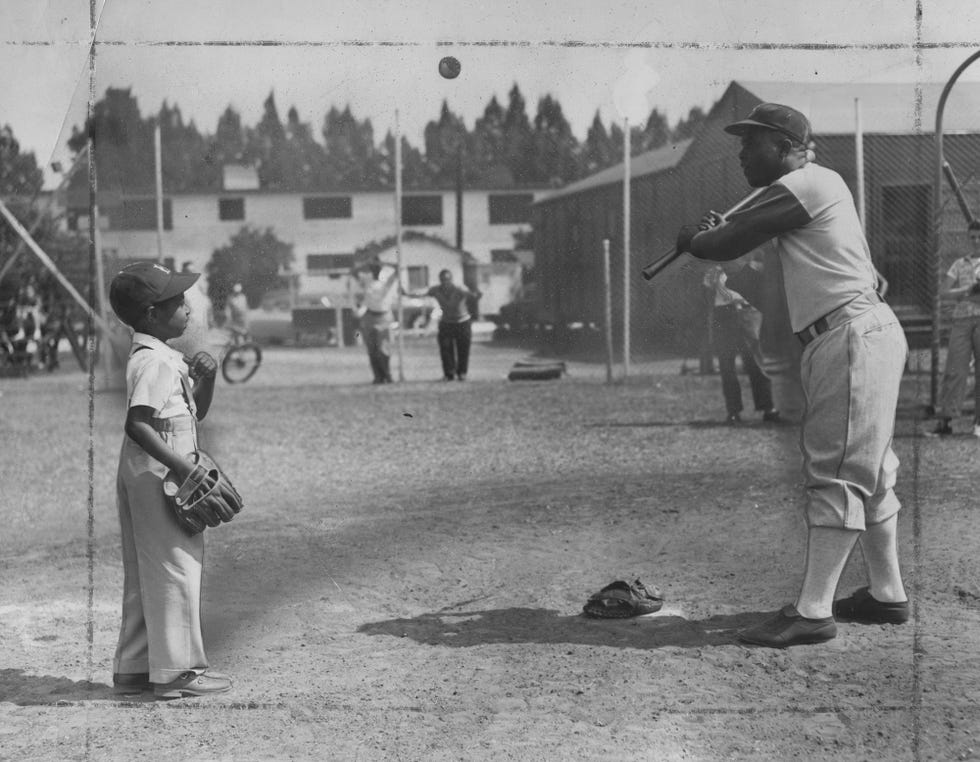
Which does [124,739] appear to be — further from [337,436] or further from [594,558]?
[337,436]

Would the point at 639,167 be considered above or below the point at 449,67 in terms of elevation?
below

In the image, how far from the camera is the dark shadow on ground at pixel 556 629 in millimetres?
4258

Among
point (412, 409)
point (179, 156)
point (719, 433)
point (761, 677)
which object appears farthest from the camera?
point (412, 409)

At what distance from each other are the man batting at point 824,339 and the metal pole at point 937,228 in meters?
2.72

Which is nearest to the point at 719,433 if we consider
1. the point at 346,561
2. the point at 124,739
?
the point at 346,561

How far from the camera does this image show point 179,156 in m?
6.18

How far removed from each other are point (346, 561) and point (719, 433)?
409 cm

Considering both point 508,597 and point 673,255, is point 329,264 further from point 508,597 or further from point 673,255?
point 673,255

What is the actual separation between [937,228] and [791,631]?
473 centimetres

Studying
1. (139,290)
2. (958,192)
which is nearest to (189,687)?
(139,290)

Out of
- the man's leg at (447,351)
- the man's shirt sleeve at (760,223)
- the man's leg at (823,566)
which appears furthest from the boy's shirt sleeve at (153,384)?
the man's leg at (447,351)

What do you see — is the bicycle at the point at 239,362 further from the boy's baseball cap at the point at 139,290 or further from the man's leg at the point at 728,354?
the boy's baseball cap at the point at 139,290

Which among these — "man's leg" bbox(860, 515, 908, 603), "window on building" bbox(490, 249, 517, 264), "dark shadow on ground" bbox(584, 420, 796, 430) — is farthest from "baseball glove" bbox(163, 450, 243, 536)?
"dark shadow on ground" bbox(584, 420, 796, 430)

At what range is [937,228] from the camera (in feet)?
26.0
